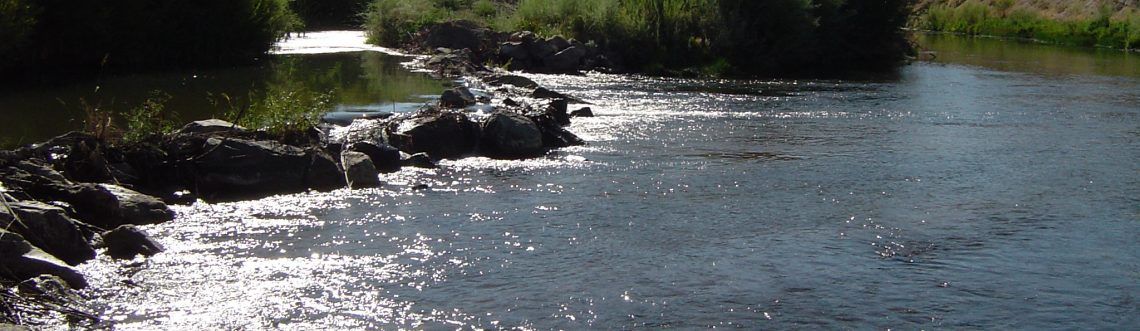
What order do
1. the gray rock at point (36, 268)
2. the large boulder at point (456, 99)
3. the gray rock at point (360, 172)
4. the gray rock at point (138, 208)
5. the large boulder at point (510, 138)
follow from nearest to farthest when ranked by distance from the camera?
the gray rock at point (36, 268) < the gray rock at point (138, 208) < the gray rock at point (360, 172) < the large boulder at point (510, 138) < the large boulder at point (456, 99)

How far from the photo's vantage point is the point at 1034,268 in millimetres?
13938

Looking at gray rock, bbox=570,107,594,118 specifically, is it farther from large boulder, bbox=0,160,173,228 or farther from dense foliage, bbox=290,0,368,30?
dense foliage, bbox=290,0,368,30

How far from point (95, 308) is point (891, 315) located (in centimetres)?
865

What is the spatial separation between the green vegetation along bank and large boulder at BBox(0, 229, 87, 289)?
50155mm

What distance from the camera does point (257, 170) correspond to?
17656 millimetres

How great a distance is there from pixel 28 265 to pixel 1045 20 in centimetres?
7356

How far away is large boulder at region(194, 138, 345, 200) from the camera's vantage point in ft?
57.2

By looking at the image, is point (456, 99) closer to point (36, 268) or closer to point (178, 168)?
point (178, 168)

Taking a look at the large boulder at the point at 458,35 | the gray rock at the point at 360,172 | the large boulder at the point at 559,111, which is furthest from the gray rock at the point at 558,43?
the gray rock at the point at 360,172

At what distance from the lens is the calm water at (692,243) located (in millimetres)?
11953

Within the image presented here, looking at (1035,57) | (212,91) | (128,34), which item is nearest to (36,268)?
(212,91)

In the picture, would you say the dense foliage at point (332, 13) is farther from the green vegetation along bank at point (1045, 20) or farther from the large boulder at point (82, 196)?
the large boulder at point (82, 196)

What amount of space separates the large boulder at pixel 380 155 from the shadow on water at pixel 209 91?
2805mm

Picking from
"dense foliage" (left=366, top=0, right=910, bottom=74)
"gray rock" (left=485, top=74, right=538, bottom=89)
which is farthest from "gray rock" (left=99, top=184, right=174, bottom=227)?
"dense foliage" (left=366, top=0, right=910, bottom=74)
